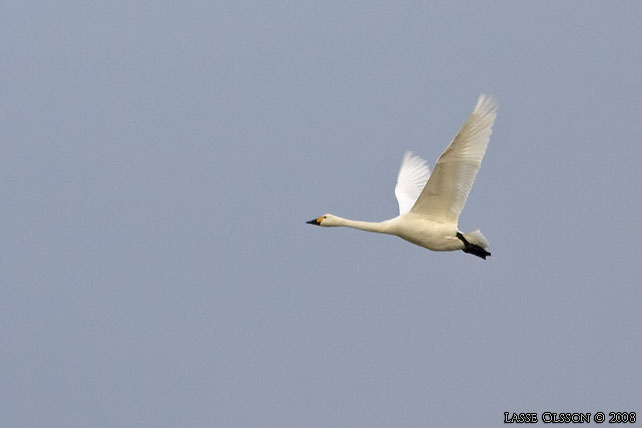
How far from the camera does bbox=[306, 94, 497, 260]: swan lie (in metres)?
25.2

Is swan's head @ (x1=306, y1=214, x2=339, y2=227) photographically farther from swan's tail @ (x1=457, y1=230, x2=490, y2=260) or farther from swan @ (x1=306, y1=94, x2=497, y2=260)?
swan's tail @ (x1=457, y1=230, x2=490, y2=260)

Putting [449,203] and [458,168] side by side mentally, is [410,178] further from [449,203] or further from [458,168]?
[458,168]

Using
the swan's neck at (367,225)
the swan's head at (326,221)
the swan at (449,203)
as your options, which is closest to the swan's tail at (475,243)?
the swan at (449,203)

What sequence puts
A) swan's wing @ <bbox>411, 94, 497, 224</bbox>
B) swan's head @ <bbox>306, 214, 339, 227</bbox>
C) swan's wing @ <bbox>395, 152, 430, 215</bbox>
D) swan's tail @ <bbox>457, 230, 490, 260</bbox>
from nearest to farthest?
swan's wing @ <bbox>411, 94, 497, 224</bbox>, swan's tail @ <bbox>457, 230, 490, 260</bbox>, swan's head @ <bbox>306, 214, 339, 227</bbox>, swan's wing @ <bbox>395, 152, 430, 215</bbox>

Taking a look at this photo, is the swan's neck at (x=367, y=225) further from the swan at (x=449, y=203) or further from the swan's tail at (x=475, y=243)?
the swan's tail at (x=475, y=243)

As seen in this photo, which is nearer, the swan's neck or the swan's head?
the swan's neck

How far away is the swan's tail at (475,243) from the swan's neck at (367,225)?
1733 mm

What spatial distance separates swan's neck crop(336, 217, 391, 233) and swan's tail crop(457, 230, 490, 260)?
5.69 ft

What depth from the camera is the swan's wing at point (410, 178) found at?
32.2 m

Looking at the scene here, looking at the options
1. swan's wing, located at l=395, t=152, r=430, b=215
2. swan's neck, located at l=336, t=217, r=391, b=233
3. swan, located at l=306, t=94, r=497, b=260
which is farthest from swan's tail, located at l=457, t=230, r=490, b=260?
swan's wing, located at l=395, t=152, r=430, b=215

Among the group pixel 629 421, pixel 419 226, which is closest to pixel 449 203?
pixel 419 226

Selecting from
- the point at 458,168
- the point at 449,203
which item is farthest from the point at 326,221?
the point at 458,168

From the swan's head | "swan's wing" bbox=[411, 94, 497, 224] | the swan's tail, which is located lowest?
the swan's tail

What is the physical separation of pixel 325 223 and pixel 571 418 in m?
8.09
